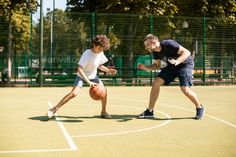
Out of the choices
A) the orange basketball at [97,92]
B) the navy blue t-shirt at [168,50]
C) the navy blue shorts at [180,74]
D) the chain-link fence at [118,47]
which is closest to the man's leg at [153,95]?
the navy blue shorts at [180,74]

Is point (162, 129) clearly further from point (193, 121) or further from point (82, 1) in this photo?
point (82, 1)

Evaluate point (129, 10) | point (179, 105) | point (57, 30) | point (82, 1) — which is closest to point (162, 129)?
point (179, 105)

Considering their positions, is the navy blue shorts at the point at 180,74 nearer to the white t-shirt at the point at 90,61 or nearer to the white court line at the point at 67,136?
the white t-shirt at the point at 90,61

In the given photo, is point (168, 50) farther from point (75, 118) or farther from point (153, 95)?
point (75, 118)

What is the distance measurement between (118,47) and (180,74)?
439 inches

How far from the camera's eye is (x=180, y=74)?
8.36 meters

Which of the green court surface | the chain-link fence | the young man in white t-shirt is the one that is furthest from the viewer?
the chain-link fence

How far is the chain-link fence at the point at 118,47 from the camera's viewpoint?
18.4 m

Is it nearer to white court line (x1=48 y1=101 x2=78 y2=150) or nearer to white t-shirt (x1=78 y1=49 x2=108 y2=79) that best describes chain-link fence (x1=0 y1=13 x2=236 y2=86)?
white t-shirt (x1=78 y1=49 x2=108 y2=79)

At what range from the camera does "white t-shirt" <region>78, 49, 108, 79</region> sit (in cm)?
810

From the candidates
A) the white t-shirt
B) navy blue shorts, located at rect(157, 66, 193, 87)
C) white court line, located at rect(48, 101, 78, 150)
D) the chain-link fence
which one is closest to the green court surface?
white court line, located at rect(48, 101, 78, 150)

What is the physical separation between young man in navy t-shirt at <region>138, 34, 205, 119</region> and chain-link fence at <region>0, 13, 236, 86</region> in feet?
34.2

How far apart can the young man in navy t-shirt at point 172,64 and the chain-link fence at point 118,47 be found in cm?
1043

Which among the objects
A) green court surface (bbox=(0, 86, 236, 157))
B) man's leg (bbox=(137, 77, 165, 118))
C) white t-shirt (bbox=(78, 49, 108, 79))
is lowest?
green court surface (bbox=(0, 86, 236, 157))
